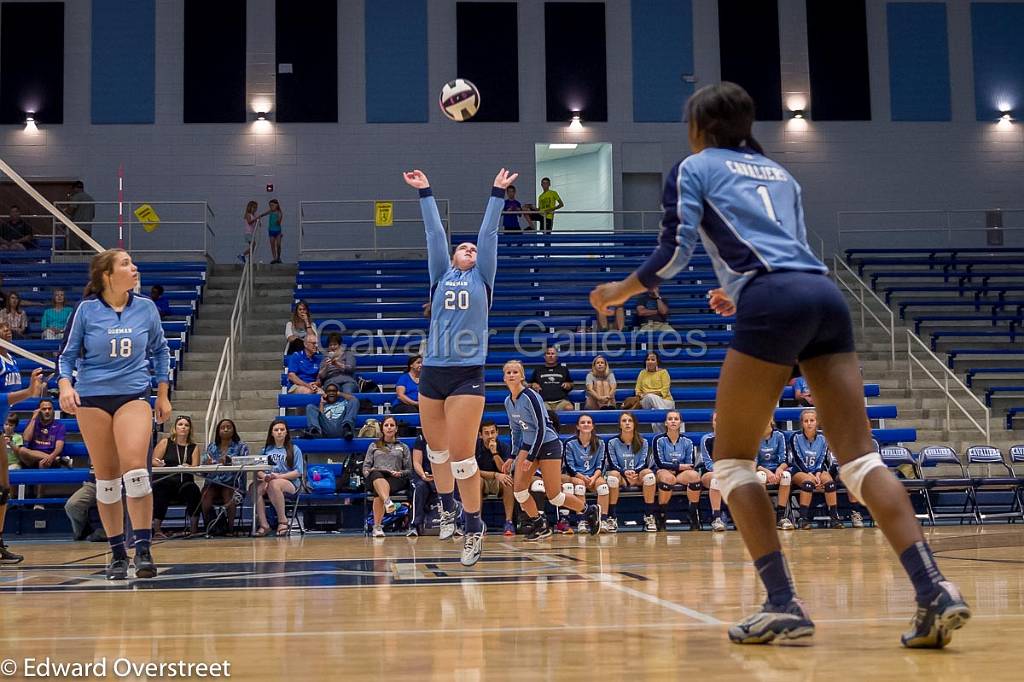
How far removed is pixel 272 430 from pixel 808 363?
9749 mm

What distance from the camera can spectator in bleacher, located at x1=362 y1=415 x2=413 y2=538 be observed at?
11.8 metres

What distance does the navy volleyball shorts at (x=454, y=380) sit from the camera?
6.47 metres

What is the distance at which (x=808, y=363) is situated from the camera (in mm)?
3479

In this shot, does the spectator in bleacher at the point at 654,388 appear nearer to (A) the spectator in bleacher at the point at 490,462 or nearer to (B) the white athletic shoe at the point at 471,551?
(A) the spectator in bleacher at the point at 490,462

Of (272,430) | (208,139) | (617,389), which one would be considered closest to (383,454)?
(272,430)

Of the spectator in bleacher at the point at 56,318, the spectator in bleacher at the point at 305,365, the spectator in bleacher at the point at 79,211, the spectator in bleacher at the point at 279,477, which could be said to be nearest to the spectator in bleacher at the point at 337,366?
the spectator in bleacher at the point at 305,365

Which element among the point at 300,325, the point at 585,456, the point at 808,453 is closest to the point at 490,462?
the point at 585,456

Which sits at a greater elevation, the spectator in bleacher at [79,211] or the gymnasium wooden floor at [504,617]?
the spectator in bleacher at [79,211]

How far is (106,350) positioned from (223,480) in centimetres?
621

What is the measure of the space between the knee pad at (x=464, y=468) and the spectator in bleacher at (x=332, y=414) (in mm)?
6817

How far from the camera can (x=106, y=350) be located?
6074mm

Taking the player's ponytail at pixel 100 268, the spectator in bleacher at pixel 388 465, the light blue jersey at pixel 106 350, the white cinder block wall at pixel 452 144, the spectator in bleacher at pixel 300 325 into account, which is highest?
the white cinder block wall at pixel 452 144

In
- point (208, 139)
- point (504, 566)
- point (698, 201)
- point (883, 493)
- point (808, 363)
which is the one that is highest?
point (208, 139)

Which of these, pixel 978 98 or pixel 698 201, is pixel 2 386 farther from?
pixel 978 98
